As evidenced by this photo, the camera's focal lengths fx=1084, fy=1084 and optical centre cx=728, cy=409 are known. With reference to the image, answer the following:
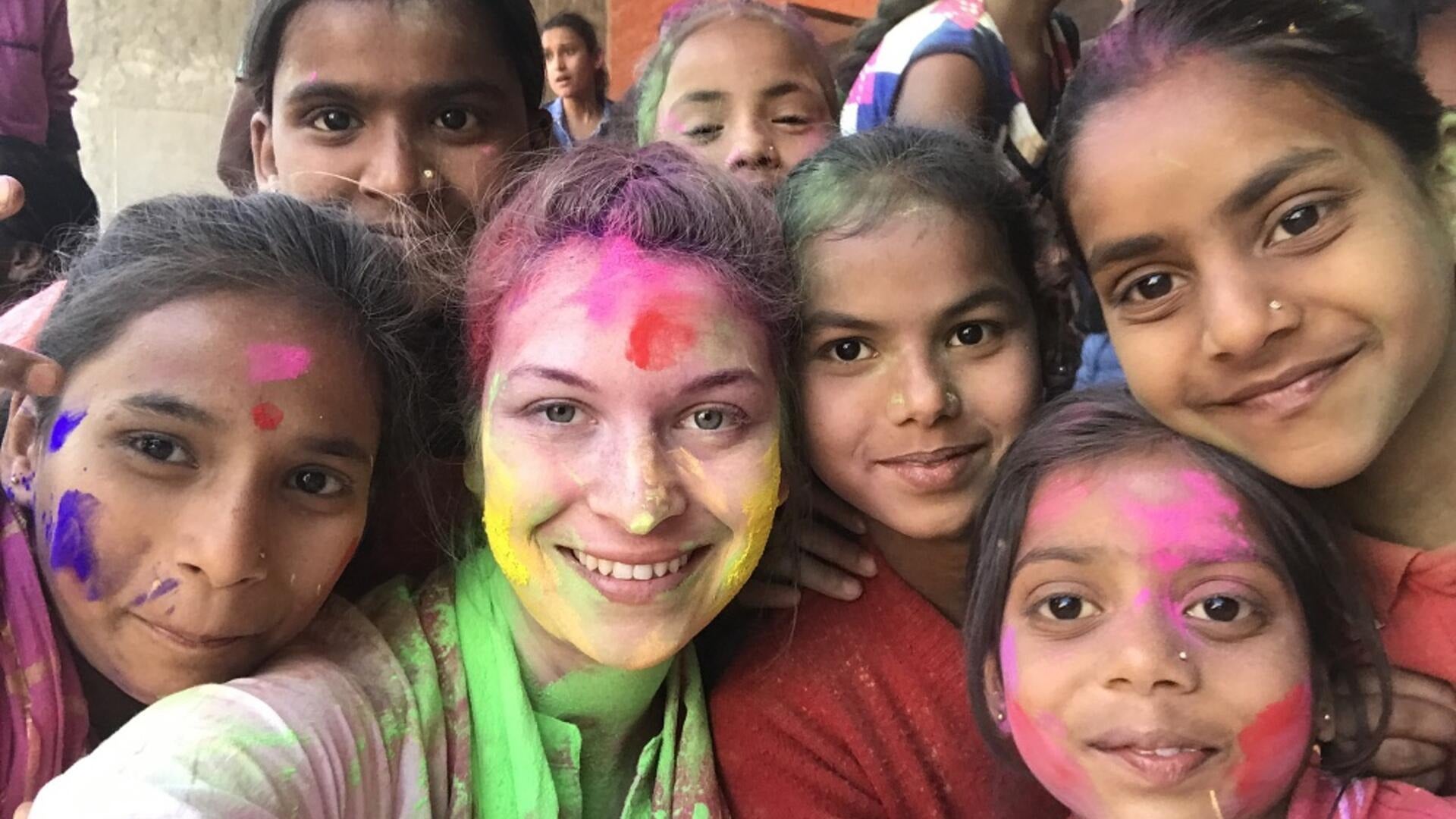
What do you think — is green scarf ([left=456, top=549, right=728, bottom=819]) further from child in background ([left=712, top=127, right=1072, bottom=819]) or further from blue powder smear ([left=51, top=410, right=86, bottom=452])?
blue powder smear ([left=51, top=410, right=86, bottom=452])

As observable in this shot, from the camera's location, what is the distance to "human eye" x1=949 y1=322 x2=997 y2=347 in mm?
1438

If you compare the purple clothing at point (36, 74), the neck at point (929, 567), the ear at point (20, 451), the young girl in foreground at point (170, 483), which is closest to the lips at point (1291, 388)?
the neck at point (929, 567)

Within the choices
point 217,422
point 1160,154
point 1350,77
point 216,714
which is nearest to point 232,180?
point 217,422

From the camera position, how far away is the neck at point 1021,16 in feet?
7.59

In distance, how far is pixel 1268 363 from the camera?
1.14 metres

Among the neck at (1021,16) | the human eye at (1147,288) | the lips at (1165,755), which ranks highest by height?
the neck at (1021,16)

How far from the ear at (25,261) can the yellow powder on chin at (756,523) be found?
177cm

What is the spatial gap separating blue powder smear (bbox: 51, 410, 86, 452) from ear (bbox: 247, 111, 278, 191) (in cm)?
73

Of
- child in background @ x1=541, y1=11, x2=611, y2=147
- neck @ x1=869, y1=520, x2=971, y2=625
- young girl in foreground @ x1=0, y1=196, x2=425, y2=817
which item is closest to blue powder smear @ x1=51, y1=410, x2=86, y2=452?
young girl in foreground @ x1=0, y1=196, x2=425, y2=817

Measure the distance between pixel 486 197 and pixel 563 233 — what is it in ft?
1.18

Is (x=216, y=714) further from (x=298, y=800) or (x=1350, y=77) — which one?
(x=1350, y=77)

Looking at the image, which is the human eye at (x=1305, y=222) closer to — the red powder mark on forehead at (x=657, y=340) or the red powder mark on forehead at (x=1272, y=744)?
the red powder mark on forehead at (x=1272, y=744)

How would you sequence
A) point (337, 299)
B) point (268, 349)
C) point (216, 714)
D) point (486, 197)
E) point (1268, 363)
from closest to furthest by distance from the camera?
point (216, 714) < point (1268, 363) < point (268, 349) < point (337, 299) < point (486, 197)

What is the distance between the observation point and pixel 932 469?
1415 millimetres
